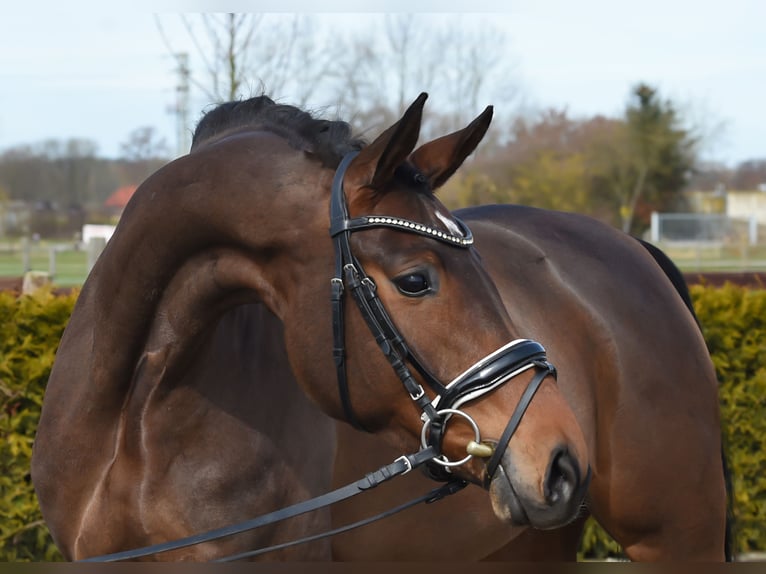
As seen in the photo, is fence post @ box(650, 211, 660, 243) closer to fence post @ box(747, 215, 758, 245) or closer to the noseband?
fence post @ box(747, 215, 758, 245)

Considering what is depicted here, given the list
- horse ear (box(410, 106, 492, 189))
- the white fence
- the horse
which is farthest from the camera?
the white fence

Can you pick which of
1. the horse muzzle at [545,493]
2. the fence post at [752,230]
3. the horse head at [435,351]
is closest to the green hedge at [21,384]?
the horse head at [435,351]

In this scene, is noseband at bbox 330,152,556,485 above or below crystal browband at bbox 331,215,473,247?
below

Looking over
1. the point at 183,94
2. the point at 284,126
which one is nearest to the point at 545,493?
the point at 284,126

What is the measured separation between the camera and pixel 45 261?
3688 cm

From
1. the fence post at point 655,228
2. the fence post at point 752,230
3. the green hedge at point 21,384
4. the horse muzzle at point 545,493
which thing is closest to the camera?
the horse muzzle at point 545,493

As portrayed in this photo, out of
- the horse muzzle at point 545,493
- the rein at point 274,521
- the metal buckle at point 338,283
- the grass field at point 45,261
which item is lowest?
the grass field at point 45,261

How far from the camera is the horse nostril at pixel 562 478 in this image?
7.50 ft

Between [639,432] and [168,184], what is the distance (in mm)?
2218

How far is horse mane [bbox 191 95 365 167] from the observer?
108 inches

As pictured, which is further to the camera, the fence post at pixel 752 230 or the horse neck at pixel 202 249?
the fence post at pixel 752 230

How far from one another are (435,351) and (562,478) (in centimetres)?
46

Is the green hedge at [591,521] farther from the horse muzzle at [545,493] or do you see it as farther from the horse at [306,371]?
the horse muzzle at [545,493]

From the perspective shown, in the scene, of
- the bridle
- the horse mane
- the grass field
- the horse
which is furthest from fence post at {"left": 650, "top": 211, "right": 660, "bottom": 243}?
the bridle
